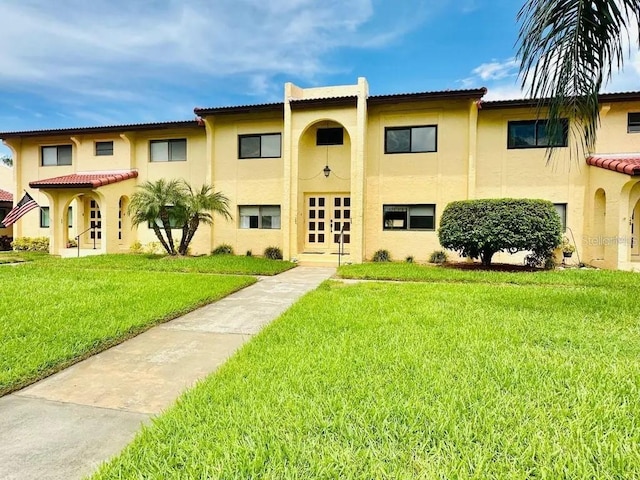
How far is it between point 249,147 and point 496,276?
11.1 meters

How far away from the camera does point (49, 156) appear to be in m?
18.8

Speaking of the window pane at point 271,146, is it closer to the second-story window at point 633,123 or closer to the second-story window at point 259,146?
the second-story window at point 259,146

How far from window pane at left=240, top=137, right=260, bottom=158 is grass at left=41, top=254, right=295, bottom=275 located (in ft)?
16.1

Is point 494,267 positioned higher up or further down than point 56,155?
further down

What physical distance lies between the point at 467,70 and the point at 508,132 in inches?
109

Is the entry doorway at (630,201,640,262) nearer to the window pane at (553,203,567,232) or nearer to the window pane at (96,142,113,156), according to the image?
the window pane at (553,203,567,232)

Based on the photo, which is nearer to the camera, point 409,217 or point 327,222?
point 409,217

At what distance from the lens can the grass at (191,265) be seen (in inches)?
455

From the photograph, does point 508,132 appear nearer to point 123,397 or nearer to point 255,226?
point 255,226

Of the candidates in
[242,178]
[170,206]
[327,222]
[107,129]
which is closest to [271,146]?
[242,178]

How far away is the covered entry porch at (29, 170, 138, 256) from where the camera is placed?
623 inches

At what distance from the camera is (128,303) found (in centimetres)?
673

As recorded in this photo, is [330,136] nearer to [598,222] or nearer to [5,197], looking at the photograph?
[598,222]

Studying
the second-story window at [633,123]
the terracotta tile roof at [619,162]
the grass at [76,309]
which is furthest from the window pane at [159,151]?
the second-story window at [633,123]
